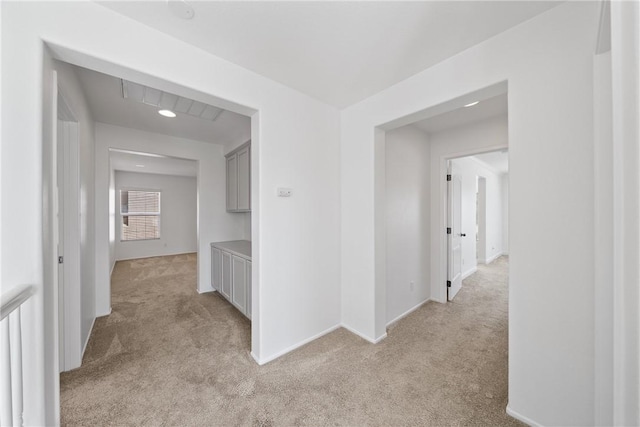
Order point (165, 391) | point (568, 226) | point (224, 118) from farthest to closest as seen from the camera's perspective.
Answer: point (224, 118) → point (165, 391) → point (568, 226)

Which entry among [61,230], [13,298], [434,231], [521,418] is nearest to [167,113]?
[61,230]

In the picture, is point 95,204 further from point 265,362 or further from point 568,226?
point 568,226

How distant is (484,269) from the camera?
5.16 m

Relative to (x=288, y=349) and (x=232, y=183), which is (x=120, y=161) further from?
(x=288, y=349)

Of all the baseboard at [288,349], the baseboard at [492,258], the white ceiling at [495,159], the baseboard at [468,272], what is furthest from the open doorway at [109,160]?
the baseboard at [492,258]

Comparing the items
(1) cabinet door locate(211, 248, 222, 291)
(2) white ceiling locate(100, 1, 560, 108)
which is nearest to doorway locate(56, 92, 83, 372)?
(2) white ceiling locate(100, 1, 560, 108)

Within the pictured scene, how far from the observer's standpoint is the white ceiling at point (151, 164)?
4855 mm

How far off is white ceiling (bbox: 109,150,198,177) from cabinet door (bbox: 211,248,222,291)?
1925mm

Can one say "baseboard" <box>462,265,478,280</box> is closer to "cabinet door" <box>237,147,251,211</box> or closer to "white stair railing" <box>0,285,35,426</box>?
"cabinet door" <box>237,147,251,211</box>

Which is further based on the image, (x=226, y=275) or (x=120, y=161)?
(x=120, y=161)

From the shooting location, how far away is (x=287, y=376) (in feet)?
6.06

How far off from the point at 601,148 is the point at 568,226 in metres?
0.41

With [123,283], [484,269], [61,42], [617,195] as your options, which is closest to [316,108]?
[61,42]

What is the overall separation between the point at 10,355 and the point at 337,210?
7.52 ft
